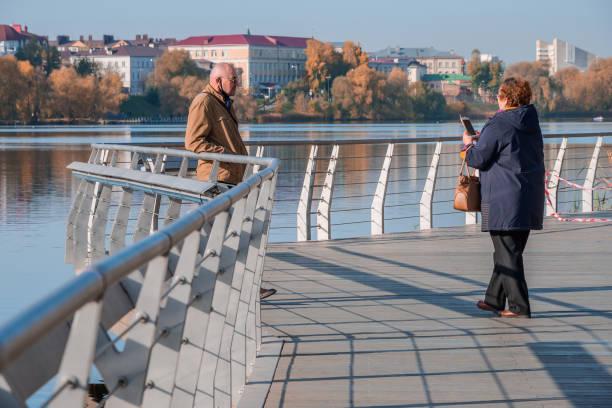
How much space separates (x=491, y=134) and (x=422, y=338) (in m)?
1.04

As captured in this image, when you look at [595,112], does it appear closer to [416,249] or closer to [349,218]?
[349,218]

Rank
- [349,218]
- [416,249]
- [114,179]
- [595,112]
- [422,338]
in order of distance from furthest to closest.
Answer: [595,112] < [349,218] < [416,249] < [114,179] < [422,338]

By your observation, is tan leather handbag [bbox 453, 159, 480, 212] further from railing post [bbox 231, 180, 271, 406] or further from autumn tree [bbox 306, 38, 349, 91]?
autumn tree [bbox 306, 38, 349, 91]

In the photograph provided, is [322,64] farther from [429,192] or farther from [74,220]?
[74,220]

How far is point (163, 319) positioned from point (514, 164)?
2.94 m

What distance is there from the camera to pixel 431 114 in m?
118

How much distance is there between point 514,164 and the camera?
14.1 feet

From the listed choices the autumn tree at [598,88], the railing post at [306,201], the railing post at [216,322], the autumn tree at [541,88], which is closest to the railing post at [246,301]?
the railing post at [216,322]

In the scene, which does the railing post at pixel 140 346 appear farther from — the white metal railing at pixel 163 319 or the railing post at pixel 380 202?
the railing post at pixel 380 202

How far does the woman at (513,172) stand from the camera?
4.29 m

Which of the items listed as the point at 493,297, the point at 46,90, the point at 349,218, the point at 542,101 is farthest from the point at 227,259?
the point at 542,101

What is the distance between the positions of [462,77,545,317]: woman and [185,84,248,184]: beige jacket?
4.44 ft

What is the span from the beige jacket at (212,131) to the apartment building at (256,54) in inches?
6277

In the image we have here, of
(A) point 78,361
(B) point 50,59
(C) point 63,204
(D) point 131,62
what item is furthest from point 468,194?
(D) point 131,62
